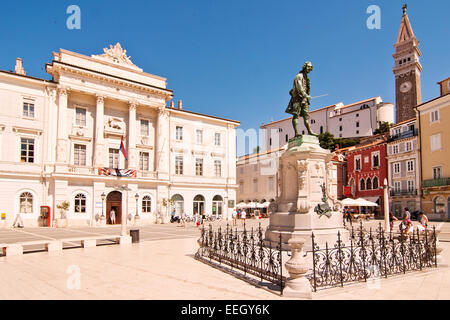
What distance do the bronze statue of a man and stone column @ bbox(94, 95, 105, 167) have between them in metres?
25.9

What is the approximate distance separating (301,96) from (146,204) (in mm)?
27601

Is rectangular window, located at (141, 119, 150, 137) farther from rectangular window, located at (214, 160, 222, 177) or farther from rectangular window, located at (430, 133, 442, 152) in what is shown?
rectangular window, located at (430, 133, 442, 152)

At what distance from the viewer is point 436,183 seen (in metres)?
39.6

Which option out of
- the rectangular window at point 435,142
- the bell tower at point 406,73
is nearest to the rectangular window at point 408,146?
the rectangular window at point 435,142

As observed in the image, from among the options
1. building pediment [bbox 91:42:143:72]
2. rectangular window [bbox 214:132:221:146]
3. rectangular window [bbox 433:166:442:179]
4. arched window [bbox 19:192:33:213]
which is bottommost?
arched window [bbox 19:192:33:213]

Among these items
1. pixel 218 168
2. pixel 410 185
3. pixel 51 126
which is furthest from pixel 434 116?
pixel 51 126

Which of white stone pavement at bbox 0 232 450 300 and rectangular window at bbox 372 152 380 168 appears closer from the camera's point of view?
white stone pavement at bbox 0 232 450 300

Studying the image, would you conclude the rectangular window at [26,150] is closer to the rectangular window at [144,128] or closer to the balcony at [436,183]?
the rectangular window at [144,128]

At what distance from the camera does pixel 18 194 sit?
29.9m

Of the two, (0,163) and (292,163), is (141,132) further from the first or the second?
(292,163)

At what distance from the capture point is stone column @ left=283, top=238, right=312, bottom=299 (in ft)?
21.9

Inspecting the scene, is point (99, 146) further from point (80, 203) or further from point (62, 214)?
point (62, 214)

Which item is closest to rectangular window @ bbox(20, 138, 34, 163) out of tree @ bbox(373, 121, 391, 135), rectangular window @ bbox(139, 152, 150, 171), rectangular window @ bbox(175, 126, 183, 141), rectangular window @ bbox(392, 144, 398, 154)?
rectangular window @ bbox(139, 152, 150, 171)
